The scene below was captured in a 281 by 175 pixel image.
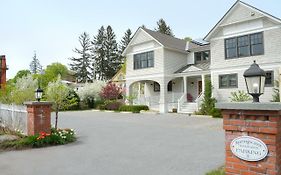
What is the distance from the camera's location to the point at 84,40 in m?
67.3

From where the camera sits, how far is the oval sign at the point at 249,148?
3.63 meters

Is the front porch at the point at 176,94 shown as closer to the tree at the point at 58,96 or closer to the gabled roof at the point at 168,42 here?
the gabled roof at the point at 168,42

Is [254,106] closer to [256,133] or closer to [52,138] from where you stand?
[256,133]

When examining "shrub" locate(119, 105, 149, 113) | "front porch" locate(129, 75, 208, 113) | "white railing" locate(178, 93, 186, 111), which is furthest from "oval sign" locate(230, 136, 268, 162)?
"shrub" locate(119, 105, 149, 113)

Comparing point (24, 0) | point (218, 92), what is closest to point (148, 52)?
point (218, 92)

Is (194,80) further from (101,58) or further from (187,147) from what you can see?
(101,58)

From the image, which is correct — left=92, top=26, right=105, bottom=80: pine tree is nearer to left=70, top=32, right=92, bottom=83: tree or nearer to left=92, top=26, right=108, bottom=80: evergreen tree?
left=92, top=26, right=108, bottom=80: evergreen tree

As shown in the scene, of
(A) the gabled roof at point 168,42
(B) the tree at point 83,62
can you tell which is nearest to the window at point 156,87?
(A) the gabled roof at point 168,42

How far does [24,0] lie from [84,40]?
58473 mm

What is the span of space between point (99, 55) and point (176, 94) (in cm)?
3857

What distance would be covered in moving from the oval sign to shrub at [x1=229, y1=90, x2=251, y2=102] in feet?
51.6

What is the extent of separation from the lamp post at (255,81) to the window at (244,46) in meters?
17.0

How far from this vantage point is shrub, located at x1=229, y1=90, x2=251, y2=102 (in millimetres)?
18625

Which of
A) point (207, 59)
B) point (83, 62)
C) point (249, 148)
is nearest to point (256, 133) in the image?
point (249, 148)
